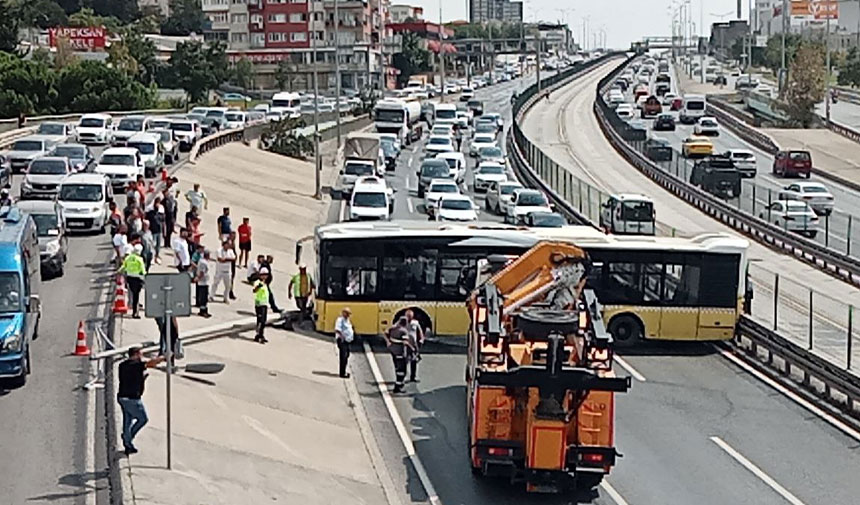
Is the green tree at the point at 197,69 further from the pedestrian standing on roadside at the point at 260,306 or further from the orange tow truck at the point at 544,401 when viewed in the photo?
the orange tow truck at the point at 544,401

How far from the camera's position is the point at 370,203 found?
4878 centimetres

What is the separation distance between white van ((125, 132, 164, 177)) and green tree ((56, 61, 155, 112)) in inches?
1565

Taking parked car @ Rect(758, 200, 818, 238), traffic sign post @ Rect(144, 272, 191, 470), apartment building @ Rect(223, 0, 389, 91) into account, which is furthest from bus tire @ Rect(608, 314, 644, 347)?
apartment building @ Rect(223, 0, 389, 91)

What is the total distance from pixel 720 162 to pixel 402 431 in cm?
4456

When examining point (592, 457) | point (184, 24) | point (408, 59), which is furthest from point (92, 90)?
point (184, 24)

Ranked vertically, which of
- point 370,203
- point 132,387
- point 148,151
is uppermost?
point 132,387

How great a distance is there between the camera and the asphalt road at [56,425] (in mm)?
17047

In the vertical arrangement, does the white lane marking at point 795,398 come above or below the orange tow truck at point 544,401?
below

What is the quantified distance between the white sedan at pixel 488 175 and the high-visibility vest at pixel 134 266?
3295 centimetres

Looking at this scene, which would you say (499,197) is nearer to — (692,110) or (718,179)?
(718,179)

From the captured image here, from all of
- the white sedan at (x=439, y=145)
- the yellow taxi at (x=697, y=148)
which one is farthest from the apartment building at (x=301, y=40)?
the white sedan at (x=439, y=145)

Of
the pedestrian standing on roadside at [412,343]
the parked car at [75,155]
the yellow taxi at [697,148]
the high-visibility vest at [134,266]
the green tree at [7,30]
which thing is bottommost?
the yellow taxi at [697,148]

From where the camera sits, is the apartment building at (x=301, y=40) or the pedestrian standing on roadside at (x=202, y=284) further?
the apartment building at (x=301, y=40)

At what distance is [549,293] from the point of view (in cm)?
2053
